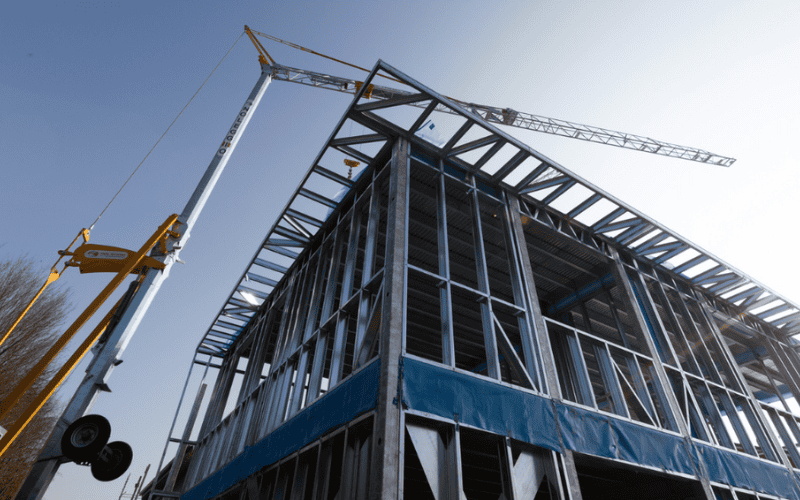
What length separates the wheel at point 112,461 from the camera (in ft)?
21.9

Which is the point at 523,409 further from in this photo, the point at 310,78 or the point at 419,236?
the point at 310,78

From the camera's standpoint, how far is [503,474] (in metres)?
7.87

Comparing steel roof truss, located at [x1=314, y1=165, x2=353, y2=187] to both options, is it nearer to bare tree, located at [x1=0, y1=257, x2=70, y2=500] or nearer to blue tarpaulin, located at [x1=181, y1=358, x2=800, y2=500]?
blue tarpaulin, located at [x1=181, y1=358, x2=800, y2=500]

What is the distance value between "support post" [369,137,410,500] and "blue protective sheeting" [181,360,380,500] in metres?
0.34

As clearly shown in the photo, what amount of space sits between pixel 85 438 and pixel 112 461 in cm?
67

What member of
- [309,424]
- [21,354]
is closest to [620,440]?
[309,424]

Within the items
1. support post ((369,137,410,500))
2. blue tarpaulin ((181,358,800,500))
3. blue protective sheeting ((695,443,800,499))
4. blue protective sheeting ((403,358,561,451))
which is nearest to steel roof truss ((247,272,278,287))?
blue tarpaulin ((181,358,800,500))

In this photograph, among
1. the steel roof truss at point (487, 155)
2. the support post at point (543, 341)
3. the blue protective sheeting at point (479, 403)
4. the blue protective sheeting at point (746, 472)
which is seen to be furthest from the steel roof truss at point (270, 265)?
the blue protective sheeting at point (746, 472)

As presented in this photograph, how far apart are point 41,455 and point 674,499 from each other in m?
13.5

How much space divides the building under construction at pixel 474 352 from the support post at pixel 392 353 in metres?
0.04

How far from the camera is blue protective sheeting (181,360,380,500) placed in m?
7.89

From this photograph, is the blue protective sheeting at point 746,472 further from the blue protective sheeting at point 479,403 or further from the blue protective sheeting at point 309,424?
the blue protective sheeting at point 309,424

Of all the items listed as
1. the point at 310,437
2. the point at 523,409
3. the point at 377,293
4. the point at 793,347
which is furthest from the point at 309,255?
the point at 793,347

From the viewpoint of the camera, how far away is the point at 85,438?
21.2ft
